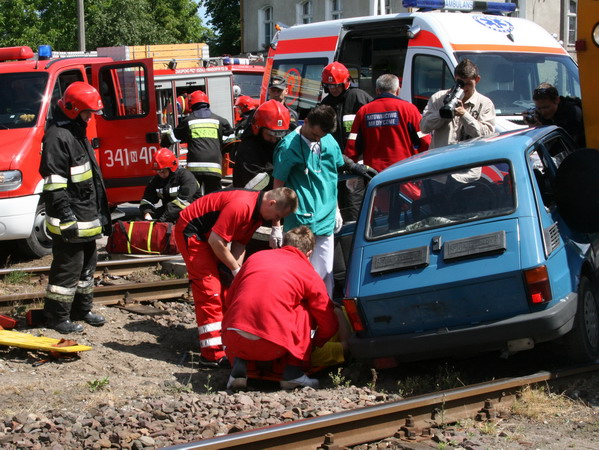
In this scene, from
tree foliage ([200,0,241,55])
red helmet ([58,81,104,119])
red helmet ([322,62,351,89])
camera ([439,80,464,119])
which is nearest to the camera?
red helmet ([58,81,104,119])

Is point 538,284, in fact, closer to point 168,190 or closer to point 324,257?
point 324,257

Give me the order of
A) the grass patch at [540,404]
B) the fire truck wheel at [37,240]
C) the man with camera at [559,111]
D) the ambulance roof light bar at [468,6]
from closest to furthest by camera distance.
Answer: the grass patch at [540,404] < the man with camera at [559,111] < the fire truck wheel at [37,240] < the ambulance roof light bar at [468,6]

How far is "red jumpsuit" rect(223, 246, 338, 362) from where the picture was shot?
602 centimetres

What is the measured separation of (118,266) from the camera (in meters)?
10.1

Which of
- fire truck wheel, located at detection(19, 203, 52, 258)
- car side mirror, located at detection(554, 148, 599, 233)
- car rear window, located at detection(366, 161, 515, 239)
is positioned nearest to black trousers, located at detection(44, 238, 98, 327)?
car rear window, located at detection(366, 161, 515, 239)

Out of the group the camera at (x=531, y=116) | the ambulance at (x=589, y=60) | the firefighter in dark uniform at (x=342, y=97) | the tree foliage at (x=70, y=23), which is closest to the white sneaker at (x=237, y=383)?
the firefighter in dark uniform at (x=342, y=97)

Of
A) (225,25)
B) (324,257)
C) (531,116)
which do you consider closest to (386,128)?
(531,116)

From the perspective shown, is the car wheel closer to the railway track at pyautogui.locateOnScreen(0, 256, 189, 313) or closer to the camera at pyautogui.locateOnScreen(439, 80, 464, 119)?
the camera at pyautogui.locateOnScreen(439, 80, 464, 119)

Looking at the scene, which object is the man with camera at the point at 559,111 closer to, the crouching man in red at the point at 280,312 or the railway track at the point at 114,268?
the crouching man in red at the point at 280,312

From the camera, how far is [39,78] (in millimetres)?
11406

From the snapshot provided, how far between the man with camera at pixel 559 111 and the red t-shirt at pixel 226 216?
3222 mm

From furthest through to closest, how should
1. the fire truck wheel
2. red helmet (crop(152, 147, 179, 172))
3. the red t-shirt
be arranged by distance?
A: red helmet (crop(152, 147, 179, 172)), the fire truck wheel, the red t-shirt

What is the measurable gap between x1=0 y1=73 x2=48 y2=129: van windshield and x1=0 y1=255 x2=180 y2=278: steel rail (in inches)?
80.4

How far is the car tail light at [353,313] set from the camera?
620 centimetres
